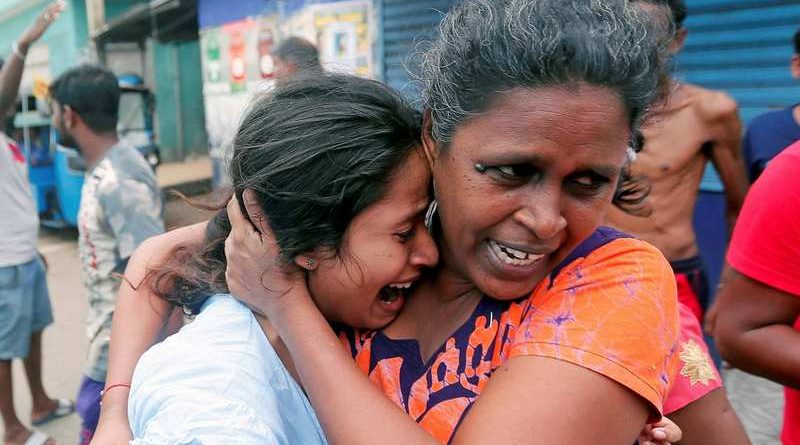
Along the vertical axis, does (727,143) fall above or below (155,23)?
below

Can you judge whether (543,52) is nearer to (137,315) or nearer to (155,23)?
(137,315)

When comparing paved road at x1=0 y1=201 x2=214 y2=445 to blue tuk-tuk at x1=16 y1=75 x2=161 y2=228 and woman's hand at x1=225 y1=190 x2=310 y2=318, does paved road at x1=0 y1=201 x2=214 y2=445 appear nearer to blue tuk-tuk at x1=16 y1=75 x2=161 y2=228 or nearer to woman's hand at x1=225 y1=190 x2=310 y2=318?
woman's hand at x1=225 y1=190 x2=310 y2=318

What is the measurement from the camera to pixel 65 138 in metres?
3.51

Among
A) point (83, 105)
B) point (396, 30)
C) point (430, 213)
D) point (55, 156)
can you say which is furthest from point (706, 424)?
point (55, 156)

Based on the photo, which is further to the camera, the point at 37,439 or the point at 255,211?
the point at 37,439

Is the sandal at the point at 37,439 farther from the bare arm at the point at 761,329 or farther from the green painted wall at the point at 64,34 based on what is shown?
the green painted wall at the point at 64,34

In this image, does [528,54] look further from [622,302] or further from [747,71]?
[747,71]

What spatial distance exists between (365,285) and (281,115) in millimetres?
358

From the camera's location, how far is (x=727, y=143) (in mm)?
3088

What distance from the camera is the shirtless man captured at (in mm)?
2992

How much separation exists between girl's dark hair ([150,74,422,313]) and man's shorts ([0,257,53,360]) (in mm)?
2824

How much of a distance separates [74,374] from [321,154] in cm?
427

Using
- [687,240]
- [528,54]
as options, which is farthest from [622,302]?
[687,240]

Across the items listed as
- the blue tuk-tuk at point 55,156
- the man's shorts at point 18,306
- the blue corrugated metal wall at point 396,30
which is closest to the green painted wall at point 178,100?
the blue tuk-tuk at point 55,156
